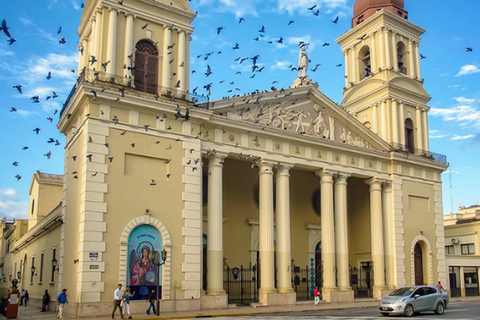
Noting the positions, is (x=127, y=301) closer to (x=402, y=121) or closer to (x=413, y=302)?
(x=413, y=302)

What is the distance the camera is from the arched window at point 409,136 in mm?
38688

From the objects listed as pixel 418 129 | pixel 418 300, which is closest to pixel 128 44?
pixel 418 300

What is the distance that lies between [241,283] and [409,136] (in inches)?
701

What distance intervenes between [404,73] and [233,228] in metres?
18.5

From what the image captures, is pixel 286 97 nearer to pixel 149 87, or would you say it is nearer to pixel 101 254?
pixel 149 87

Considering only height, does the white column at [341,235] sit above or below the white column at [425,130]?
below

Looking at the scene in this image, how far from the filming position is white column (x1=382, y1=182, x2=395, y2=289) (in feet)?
114

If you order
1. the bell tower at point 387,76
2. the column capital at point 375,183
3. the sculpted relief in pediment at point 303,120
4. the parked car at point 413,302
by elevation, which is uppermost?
the bell tower at point 387,76

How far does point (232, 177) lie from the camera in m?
34.0

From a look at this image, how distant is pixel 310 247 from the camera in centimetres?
3644

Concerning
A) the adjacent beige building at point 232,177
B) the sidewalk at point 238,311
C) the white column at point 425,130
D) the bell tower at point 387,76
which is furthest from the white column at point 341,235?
the white column at point 425,130

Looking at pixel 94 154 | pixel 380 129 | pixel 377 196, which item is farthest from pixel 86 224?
pixel 380 129

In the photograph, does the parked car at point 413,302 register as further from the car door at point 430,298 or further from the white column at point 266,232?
the white column at point 266,232

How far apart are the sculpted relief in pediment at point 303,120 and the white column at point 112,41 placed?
699 centimetres
